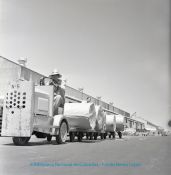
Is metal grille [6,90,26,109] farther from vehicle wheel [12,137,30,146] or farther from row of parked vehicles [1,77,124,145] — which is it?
vehicle wheel [12,137,30,146]

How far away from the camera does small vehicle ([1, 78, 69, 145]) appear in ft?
38.5

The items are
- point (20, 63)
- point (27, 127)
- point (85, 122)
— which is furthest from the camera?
point (20, 63)

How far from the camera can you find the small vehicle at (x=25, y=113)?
11.7 metres

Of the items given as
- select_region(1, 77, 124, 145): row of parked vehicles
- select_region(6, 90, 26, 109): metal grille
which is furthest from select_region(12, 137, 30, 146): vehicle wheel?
select_region(6, 90, 26, 109): metal grille

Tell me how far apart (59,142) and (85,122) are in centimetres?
406

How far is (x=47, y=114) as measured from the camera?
1305 centimetres

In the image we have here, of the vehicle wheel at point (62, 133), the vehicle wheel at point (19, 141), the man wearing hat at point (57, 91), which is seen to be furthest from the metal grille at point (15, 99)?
the vehicle wheel at point (62, 133)

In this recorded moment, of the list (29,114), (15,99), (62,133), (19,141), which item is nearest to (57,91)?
(62,133)

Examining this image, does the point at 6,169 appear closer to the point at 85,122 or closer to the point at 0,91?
the point at 85,122

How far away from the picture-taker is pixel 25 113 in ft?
38.8

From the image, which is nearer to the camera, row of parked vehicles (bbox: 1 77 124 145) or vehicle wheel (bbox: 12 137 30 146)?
row of parked vehicles (bbox: 1 77 124 145)

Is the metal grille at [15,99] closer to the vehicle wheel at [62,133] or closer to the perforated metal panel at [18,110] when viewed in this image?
the perforated metal panel at [18,110]

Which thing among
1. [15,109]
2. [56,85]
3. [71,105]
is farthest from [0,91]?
[15,109]

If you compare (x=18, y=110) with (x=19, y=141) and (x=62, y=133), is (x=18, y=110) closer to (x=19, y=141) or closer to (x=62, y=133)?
(x=19, y=141)
